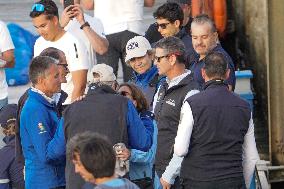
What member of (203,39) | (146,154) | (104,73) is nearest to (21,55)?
(203,39)

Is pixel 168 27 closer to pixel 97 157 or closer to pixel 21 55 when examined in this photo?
pixel 97 157

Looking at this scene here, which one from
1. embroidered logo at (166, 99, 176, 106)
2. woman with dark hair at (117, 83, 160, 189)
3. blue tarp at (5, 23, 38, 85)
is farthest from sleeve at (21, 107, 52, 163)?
blue tarp at (5, 23, 38, 85)

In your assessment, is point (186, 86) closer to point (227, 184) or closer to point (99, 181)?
point (227, 184)

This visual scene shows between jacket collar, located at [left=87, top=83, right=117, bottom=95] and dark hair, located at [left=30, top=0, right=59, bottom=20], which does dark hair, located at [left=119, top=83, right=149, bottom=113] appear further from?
dark hair, located at [left=30, top=0, right=59, bottom=20]

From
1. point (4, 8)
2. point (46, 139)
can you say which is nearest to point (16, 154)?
point (46, 139)

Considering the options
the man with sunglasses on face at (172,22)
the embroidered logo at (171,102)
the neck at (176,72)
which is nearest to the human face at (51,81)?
the embroidered logo at (171,102)

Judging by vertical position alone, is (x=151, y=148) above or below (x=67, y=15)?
below

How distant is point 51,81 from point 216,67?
1204 mm

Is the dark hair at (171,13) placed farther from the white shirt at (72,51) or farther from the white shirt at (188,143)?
the white shirt at (188,143)

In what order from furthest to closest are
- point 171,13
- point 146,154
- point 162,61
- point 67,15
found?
1. point 67,15
2. point 171,13
3. point 162,61
4. point 146,154

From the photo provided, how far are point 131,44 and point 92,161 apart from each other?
11.0ft

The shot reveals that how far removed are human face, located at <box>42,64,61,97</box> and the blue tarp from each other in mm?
6474

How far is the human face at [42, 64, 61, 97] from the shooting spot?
7.25 meters

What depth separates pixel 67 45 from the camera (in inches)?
346
